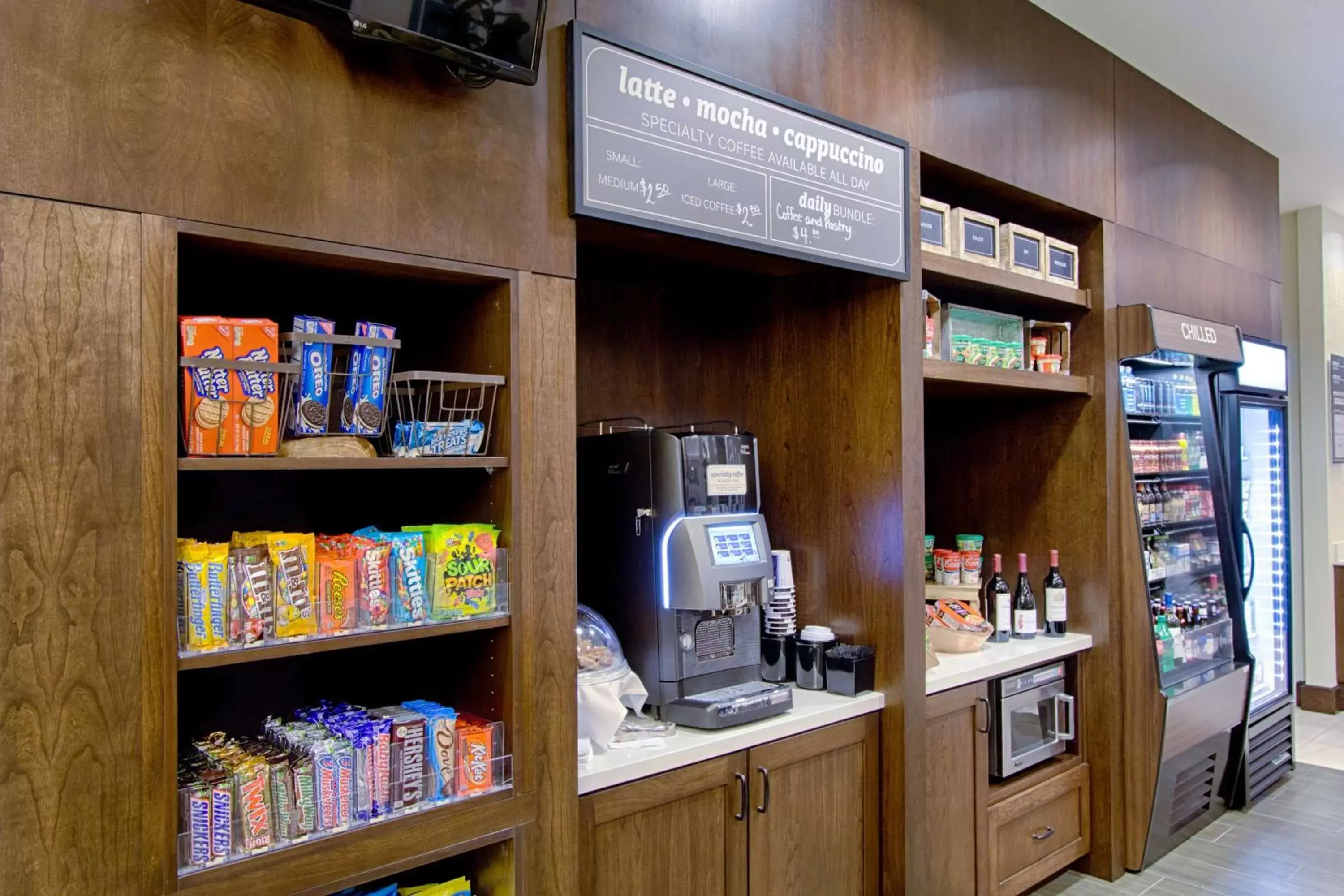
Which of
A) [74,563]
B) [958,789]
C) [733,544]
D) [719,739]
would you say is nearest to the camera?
[74,563]

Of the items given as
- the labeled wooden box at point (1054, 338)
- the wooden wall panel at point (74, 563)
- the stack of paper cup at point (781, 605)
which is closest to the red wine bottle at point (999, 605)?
the labeled wooden box at point (1054, 338)

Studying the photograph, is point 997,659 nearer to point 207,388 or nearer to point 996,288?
point 996,288

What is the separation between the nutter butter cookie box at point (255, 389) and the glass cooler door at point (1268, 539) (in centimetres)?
418

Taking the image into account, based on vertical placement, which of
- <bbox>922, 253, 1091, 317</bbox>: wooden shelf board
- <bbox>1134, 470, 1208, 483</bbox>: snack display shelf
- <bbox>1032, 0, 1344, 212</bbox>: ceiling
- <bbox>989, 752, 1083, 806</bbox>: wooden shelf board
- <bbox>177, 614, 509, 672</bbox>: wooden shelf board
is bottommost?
<bbox>989, 752, 1083, 806</bbox>: wooden shelf board

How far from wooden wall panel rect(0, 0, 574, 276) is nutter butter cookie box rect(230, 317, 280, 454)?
0.53 ft

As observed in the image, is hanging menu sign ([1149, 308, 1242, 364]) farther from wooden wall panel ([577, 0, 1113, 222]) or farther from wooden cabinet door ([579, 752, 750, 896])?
wooden cabinet door ([579, 752, 750, 896])

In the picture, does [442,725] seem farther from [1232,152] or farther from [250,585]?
[1232,152]

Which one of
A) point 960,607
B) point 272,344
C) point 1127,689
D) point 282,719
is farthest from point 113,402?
point 1127,689

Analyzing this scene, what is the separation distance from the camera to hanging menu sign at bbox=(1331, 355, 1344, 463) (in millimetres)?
5547

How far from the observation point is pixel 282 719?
1770mm

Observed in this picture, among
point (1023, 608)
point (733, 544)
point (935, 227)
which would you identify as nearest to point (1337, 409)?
point (1023, 608)

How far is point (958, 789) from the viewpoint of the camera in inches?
110

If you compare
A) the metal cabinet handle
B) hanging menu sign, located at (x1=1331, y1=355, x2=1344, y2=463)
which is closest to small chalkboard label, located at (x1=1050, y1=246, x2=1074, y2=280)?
the metal cabinet handle

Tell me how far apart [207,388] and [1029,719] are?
274 centimetres
